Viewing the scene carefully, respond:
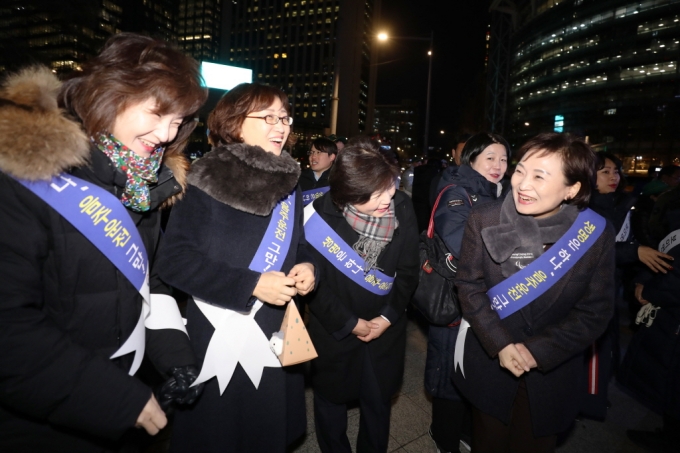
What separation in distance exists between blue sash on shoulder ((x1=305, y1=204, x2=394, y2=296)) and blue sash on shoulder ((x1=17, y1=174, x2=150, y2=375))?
3.55 ft

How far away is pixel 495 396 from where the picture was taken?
2.10 meters

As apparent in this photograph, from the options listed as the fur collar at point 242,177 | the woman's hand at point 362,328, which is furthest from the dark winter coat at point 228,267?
the woman's hand at point 362,328

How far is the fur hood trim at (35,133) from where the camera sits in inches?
43.8

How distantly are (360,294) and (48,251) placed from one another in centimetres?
171

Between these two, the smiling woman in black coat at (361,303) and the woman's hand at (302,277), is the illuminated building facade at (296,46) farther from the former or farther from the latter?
the woman's hand at (302,277)

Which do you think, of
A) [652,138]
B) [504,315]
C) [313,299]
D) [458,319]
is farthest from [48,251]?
[652,138]

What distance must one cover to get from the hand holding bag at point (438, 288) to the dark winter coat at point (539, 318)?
45 centimetres

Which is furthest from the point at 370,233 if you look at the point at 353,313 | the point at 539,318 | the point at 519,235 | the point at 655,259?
the point at 655,259

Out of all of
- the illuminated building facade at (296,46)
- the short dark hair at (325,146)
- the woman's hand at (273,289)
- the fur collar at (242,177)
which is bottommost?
the woman's hand at (273,289)

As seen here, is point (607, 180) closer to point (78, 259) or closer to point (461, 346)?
point (461, 346)

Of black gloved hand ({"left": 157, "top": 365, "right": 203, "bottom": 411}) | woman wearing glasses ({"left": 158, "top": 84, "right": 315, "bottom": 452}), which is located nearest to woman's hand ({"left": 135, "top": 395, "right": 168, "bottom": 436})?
black gloved hand ({"left": 157, "top": 365, "right": 203, "bottom": 411})

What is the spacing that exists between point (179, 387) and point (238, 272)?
0.53 metres

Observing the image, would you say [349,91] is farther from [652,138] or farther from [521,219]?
[521,219]

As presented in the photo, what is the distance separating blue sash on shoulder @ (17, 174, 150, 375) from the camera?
1260mm
